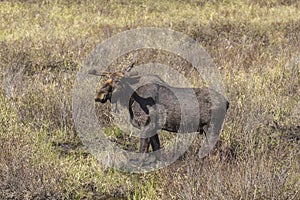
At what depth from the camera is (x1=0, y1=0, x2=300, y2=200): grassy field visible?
3701mm

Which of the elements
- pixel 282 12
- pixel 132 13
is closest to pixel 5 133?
pixel 132 13

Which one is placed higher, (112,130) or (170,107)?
(170,107)

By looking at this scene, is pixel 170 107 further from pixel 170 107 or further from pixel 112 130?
pixel 112 130

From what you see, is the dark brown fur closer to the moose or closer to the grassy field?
the moose

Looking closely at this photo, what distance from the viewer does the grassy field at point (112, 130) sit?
3.70m

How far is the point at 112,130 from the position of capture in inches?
223

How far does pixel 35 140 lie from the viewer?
190 inches

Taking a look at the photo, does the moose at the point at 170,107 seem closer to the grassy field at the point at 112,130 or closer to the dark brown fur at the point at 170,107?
the dark brown fur at the point at 170,107

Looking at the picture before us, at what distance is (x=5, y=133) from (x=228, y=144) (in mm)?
2252

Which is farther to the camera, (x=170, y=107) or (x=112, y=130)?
(x=112, y=130)

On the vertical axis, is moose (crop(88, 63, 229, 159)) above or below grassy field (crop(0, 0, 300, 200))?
above

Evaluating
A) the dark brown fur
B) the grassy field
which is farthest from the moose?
the grassy field

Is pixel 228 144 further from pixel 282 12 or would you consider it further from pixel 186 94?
pixel 282 12

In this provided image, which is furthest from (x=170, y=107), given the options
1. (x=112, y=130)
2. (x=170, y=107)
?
(x=112, y=130)
